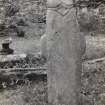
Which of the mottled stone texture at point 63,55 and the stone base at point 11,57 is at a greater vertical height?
the mottled stone texture at point 63,55

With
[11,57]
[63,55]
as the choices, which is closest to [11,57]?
[11,57]

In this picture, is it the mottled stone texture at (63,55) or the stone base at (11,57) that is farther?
the stone base at (11,57)

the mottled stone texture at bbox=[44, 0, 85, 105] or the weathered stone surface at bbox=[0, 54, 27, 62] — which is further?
the weathered stone surface at bbox=[0, 54, 27, 62]

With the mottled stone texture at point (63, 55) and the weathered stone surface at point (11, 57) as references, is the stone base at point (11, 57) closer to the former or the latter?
the weathered stone surface at point (11, 57)

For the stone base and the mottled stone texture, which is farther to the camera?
the stone base

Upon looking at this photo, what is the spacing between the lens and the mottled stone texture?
138 inches

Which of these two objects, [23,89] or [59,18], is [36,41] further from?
[59,18]

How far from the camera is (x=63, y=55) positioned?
356 centimetres

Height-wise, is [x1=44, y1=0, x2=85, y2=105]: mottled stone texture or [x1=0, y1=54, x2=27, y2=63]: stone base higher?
[x1=44, y1=0, x2=85, y2=105]: mottled stone texture

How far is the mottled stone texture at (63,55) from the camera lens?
11.5ft

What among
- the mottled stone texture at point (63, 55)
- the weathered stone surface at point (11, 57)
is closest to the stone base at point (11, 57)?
the weathered stone surface at point (11, 57)

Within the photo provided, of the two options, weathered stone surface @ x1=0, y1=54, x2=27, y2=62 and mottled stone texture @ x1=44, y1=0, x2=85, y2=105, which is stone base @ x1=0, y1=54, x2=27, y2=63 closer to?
weathered stone surface @ x1=0, y1=54, x2=27, y2=62

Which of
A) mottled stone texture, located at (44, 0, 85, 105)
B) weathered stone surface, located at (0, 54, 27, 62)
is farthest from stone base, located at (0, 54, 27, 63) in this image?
mottled stone texture, located at (44, 0, 85, 105)

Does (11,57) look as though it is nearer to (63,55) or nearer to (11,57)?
(11,57)
